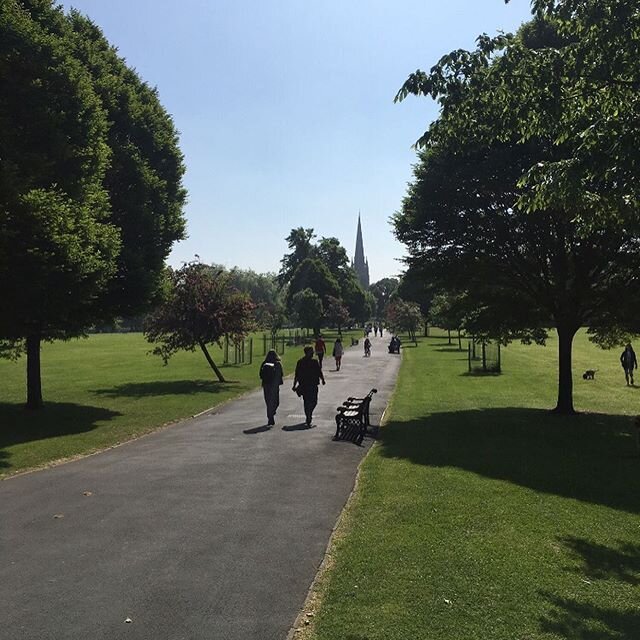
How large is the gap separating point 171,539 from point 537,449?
28.7ft

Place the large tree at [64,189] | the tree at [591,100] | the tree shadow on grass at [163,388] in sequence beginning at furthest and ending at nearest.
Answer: the tree shadow on grass at [163,388] → the large tree at [64,189] → the tree at [591,100]

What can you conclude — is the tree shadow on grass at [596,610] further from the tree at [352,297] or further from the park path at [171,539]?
the tree at [352,297]

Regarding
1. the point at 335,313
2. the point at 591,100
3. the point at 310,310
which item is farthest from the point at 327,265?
the point at 591,100

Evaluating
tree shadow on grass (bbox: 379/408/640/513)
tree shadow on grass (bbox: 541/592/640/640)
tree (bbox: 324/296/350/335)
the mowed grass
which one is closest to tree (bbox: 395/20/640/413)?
tree shadow on grass (bbox: 379/408/640/513)

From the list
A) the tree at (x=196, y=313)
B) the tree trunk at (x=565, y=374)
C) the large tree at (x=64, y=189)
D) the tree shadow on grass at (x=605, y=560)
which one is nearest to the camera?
the tree shadow on grass at (x=605, y=560)

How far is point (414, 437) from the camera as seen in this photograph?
45.8ft

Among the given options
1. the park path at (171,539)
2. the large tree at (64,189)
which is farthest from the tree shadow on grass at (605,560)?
the large tree at (64,189)

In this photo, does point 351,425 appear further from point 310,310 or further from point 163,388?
point 310,310

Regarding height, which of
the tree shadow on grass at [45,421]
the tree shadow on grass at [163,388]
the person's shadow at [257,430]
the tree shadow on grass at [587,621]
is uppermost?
the tree shadow on grass at [587,621]

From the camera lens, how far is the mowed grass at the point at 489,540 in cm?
474

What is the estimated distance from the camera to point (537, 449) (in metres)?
12.9

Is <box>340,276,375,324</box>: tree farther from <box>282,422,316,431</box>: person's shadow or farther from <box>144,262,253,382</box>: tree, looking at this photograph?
<box>282,422,316,431</box>: person's shadow

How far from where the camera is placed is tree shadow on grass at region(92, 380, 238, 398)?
2439 cm

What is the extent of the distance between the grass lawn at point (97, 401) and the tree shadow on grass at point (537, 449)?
672 cm
